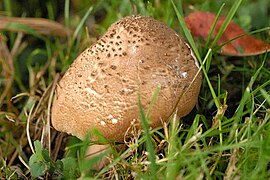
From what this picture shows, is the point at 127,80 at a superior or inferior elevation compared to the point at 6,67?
superior

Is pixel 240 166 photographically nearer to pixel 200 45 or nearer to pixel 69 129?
pixel 69 129

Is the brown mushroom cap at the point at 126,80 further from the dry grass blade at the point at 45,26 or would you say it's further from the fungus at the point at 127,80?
the dry grass blade at the point at 45,26

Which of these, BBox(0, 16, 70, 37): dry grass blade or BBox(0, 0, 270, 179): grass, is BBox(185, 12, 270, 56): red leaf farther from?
BBox(0, 16, 70, 37): dry grass blade

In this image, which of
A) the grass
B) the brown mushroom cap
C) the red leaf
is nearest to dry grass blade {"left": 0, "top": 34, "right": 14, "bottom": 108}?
the grass

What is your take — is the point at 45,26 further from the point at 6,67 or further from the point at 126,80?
the point at 126,80

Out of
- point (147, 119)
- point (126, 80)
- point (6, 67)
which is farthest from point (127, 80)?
point (6, 67)

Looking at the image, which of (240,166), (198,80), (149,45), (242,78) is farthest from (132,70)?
(242,78)
